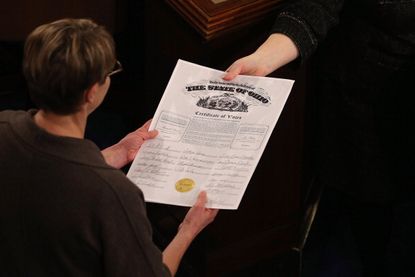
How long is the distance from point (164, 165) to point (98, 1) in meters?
1.00

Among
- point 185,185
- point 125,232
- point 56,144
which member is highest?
point 56,144

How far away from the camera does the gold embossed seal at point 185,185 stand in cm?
153

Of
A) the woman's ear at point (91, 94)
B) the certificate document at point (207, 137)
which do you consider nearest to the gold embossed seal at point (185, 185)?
the certificate document at point (207, 137)

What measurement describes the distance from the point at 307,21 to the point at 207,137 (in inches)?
14.5

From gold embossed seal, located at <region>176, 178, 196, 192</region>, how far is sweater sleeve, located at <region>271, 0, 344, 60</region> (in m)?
0.41

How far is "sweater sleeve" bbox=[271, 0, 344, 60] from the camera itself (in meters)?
1.68

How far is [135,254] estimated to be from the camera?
4.21 ft

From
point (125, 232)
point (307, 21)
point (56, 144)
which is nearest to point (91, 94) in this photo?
point (56, 144)

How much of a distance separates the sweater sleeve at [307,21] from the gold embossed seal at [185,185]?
405mm

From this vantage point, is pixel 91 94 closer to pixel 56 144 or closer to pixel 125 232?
pixel 56 144

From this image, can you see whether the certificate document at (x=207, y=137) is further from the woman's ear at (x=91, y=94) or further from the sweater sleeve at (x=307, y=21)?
the woman's ear at (x=91, y=94)

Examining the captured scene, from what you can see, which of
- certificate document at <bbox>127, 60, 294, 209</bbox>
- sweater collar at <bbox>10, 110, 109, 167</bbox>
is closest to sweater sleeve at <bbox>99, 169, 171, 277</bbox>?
sweater collar at <bbox>10, 110, 109, 167</bbox>

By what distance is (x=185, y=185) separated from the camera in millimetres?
1530

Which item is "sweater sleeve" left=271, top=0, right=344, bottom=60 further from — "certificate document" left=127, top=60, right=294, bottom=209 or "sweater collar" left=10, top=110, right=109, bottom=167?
"sweater collar" left=10, top=110, right=109, bottom=167
